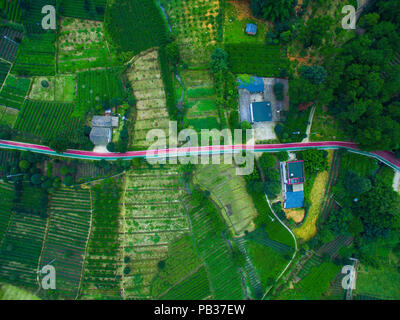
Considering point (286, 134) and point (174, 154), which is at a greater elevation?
point (286, 134)

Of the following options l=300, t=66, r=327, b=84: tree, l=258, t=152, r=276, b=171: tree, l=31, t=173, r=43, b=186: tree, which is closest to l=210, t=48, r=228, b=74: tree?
l=300, t=66, r=327, b=84: tree

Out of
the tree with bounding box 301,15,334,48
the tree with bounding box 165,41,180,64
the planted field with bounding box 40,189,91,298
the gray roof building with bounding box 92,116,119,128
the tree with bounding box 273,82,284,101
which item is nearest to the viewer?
the tree with bounding box 301,15,334,48

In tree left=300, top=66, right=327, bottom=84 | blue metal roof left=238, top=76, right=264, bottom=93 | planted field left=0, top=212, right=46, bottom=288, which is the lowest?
planted field left=0, top=212, right=46, bottom=288

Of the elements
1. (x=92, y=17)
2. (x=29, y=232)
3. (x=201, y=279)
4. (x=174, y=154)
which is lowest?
(x=201, y=279)

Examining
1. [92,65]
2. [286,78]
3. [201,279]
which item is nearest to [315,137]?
[286,78]

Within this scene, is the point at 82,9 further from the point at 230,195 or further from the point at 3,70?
the point at 230,195

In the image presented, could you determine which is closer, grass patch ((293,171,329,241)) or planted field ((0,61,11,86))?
grass patch ((293,171,329,241))

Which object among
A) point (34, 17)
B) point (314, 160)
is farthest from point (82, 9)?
point (314, 160)

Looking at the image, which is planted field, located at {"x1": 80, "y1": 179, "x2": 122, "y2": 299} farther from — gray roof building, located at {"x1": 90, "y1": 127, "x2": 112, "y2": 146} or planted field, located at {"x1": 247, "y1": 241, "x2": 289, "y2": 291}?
planted field, located at {"x1": 247, "y1": 241, "x2": 289, "y2": 291}
